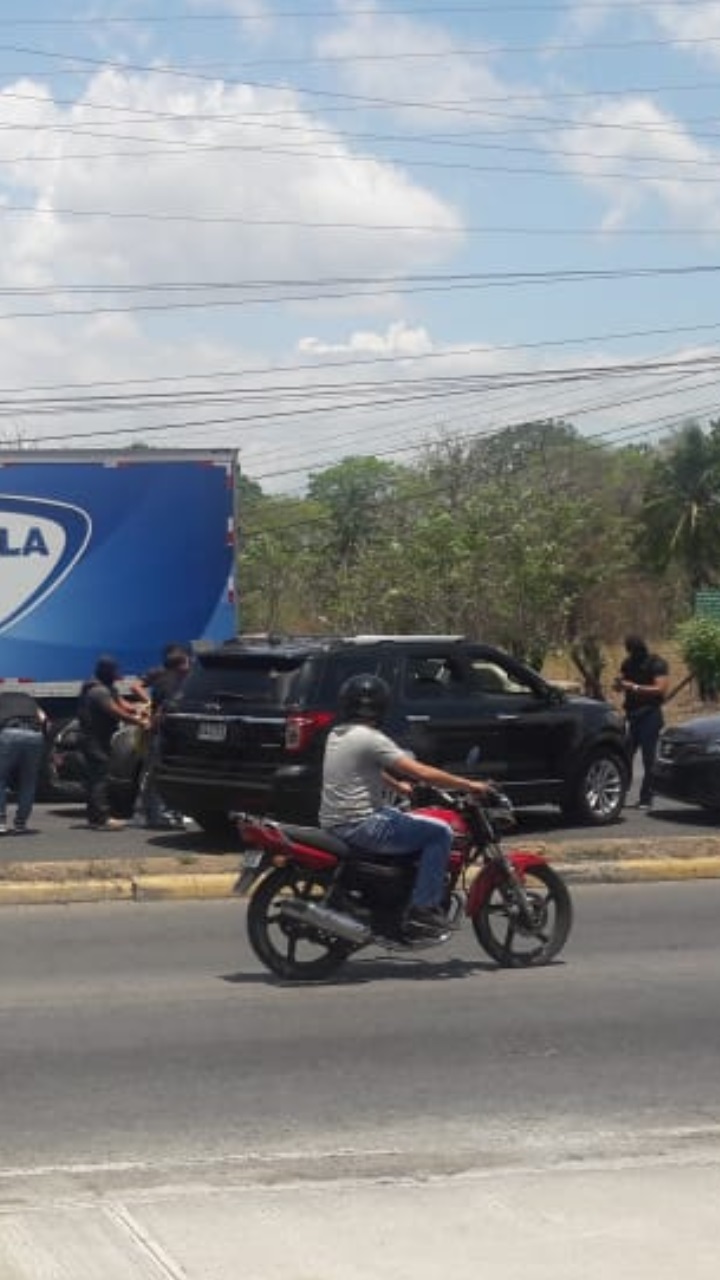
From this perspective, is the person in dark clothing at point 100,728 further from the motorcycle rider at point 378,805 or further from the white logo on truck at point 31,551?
the motorcycle rider at point 378,805

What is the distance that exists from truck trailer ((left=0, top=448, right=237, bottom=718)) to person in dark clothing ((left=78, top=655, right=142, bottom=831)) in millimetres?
2938

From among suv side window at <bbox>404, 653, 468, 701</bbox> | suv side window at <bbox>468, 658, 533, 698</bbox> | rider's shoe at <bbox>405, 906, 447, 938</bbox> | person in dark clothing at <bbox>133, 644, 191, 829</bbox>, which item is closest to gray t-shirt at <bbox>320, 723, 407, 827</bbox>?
rider's shoe at <bbox>405, 906, 447, 938</bbox>

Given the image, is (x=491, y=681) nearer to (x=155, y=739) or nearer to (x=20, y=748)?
(x=155, y=739)

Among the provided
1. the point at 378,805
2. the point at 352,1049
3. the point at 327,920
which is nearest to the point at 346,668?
the point at 378,805

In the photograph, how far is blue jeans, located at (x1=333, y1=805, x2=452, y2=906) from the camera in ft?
33.1

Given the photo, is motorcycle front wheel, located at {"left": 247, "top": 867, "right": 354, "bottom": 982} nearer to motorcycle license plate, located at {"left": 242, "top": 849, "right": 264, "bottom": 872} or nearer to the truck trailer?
motorcycle license plate, located at {"left": 242, "top": 849, "right": 264, "bottom": 872}

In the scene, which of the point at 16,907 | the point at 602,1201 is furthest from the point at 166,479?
the point at 602,1201

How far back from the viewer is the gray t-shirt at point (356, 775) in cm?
1016

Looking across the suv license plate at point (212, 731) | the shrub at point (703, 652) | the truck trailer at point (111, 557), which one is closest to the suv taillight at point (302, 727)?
the suv license plate at point (212, 731)

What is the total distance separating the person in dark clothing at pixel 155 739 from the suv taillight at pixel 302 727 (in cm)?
185

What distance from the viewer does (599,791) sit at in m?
16.8

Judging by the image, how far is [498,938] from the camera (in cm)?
1067

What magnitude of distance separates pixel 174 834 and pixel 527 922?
20.3 feet

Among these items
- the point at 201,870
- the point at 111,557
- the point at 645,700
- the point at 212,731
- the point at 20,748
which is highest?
the point at 111,557
